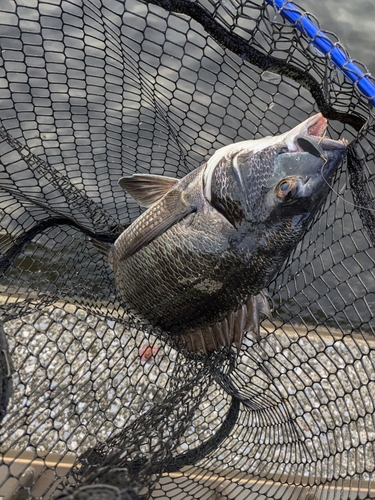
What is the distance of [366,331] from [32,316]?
3.19 meters

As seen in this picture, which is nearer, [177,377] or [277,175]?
[277,175]

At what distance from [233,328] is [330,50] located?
1.42 m

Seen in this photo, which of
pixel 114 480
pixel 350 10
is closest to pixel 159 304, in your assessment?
pixel 114 480

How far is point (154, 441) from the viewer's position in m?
2.14

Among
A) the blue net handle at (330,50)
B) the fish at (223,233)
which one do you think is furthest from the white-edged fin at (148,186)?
the blue net handle at (330,50)

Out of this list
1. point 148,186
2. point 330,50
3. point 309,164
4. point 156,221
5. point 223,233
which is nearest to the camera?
point 330,50

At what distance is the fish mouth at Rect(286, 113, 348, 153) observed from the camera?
1.96 meters

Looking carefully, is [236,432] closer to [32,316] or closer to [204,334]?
[204,334]

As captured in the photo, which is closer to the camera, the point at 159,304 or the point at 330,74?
the point at 330,74

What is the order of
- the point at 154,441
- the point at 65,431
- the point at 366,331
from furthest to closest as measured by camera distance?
the point at 366,331 → the point at 65,431 → the point at 154,441

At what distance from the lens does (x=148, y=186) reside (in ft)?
8.73

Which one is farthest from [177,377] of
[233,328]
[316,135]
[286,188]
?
[316,135]

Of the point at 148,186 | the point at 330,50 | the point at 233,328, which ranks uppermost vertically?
the point at 330,50

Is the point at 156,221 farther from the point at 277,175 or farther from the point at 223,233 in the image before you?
the point at 277,175
